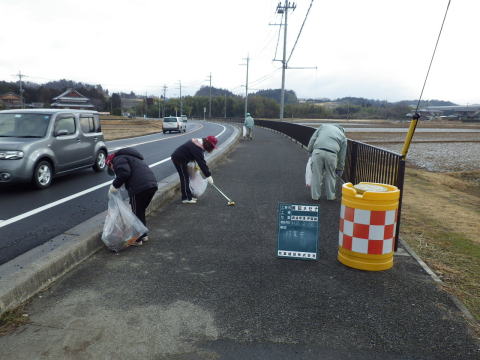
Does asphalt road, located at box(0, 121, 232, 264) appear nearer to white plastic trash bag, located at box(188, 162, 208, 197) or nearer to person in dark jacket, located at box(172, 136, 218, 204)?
person in dark jacket, located at box(172, 136, 218, 204)

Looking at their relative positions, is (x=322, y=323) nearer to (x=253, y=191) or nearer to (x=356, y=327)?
(x=356, y=327)

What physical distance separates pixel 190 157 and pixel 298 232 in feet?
10.1

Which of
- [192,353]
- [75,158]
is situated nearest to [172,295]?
[192,353]

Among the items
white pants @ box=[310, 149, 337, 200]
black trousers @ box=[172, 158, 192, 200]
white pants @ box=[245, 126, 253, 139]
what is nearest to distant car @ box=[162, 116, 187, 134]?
white pants @ box=[245, 126, 253, 139]

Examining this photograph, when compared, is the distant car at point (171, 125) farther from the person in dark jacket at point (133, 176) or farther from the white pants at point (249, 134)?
the person in dark jacket at point (133, 176)

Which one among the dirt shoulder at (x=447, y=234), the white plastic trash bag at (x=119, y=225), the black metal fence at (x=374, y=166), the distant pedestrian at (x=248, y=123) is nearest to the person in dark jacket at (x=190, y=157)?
the white plastic trash bag at (x=119, y=225)

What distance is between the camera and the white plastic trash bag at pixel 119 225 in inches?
183

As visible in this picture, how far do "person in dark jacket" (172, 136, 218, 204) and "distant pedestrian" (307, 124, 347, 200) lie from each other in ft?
6.60

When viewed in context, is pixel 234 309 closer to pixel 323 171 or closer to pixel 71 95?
pixel 323 171

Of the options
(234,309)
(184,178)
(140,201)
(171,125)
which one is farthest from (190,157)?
(171,125)

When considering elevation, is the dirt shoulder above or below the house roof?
below

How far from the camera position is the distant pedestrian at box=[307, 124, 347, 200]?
739 centimetres

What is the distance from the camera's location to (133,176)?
16.0 feet

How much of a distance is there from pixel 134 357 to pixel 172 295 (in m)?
0.95
